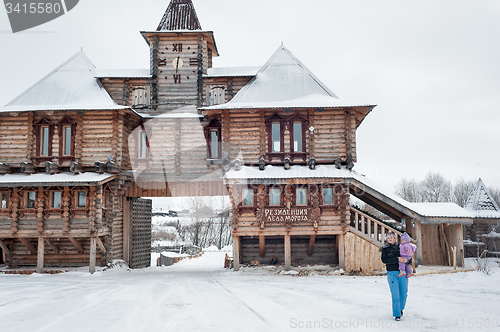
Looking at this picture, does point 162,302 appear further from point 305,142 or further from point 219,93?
point 219,93

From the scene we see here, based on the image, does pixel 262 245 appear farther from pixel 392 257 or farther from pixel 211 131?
pixel 392 257

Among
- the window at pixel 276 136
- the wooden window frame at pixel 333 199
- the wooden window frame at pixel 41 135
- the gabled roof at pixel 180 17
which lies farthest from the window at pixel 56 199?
the wooden window frame at pixel 333 199

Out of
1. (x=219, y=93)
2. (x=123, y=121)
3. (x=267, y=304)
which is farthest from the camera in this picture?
(x=219, y=93)

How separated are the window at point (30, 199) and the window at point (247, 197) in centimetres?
1022

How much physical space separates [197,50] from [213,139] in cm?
539

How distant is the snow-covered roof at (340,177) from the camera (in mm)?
16828

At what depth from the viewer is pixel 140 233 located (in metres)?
23.3

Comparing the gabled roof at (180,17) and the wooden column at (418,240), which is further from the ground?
the gabled roof at (180,17)

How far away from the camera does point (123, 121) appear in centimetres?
1958

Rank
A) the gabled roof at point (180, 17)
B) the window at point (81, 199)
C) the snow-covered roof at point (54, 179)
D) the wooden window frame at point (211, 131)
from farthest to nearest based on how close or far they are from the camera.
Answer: the gabled roof at point (180, 17) < the wooden window frame at point (211, 131) < the window at point (81, 199) < the snow-covered roof at point (54, 179)

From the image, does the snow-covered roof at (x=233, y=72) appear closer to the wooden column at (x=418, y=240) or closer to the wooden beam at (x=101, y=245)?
the wooden beam at (x=101, y=245)

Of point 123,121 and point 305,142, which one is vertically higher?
point 123,121

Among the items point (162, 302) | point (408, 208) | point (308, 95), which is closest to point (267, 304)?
point (162, 302)

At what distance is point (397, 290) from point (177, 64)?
57.8ft
